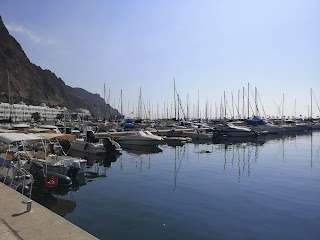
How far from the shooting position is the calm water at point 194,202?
439 inches

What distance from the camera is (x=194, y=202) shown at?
14703 millimetres

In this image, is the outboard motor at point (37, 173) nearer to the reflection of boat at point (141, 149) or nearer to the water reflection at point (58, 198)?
the water reflection at point (58, 198)

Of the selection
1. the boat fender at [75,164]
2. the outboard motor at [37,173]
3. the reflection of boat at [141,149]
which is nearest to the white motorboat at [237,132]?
the reflection of boat at [141,149]

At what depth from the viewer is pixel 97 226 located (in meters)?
11.4

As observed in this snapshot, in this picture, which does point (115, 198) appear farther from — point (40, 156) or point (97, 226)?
point (40, 156)

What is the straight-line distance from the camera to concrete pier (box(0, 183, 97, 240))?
6910 mm

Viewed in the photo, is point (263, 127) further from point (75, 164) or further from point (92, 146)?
point (75, 164)

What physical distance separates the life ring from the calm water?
21.5 inches

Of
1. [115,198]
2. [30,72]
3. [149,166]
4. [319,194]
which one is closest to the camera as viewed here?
[115,198]

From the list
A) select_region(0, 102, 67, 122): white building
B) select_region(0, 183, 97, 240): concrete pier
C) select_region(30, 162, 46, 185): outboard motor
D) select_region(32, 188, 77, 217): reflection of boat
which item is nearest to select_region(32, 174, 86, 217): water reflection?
select_region(32, 188, 77, 217): reflection of boat

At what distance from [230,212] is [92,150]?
2063cm

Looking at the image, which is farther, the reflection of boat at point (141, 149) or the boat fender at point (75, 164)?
the reflection of boat at point (141, 149)

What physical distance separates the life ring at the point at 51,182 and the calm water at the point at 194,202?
55 centimetres

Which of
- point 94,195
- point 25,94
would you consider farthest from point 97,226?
point 25,94
